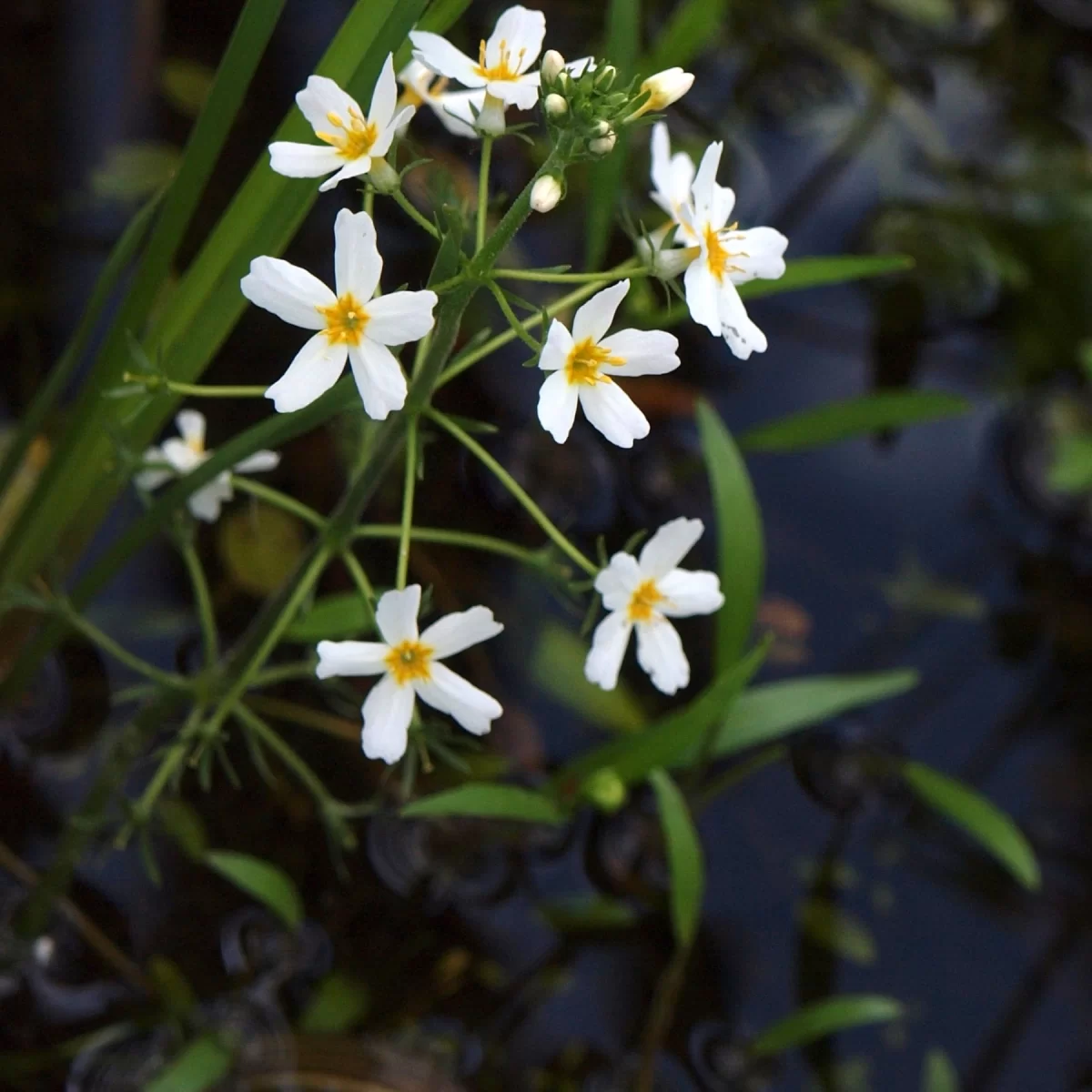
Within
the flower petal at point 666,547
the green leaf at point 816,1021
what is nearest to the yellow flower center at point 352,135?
the flower petal at point 666,547

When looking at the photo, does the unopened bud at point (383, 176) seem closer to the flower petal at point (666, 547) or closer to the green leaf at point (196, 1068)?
the flower petal at point (666, 547)

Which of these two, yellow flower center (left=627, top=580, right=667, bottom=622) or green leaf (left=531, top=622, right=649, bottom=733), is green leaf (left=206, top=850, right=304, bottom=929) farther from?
yellow flower center (left=627, top=580, right=667, bottom=622)

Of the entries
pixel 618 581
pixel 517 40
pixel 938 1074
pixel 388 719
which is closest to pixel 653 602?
pixel 618 581

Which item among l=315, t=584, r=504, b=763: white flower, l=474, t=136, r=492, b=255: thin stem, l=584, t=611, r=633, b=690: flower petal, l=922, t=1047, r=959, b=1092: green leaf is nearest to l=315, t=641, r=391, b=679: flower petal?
l=315, t=584, r=504, b=763: white flower

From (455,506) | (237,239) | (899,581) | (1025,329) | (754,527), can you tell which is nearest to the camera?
Result: (237,239)

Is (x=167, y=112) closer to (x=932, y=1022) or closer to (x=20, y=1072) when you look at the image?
(x=20, y=1072)

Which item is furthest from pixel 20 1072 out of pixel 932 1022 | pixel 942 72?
pixel 942 72
